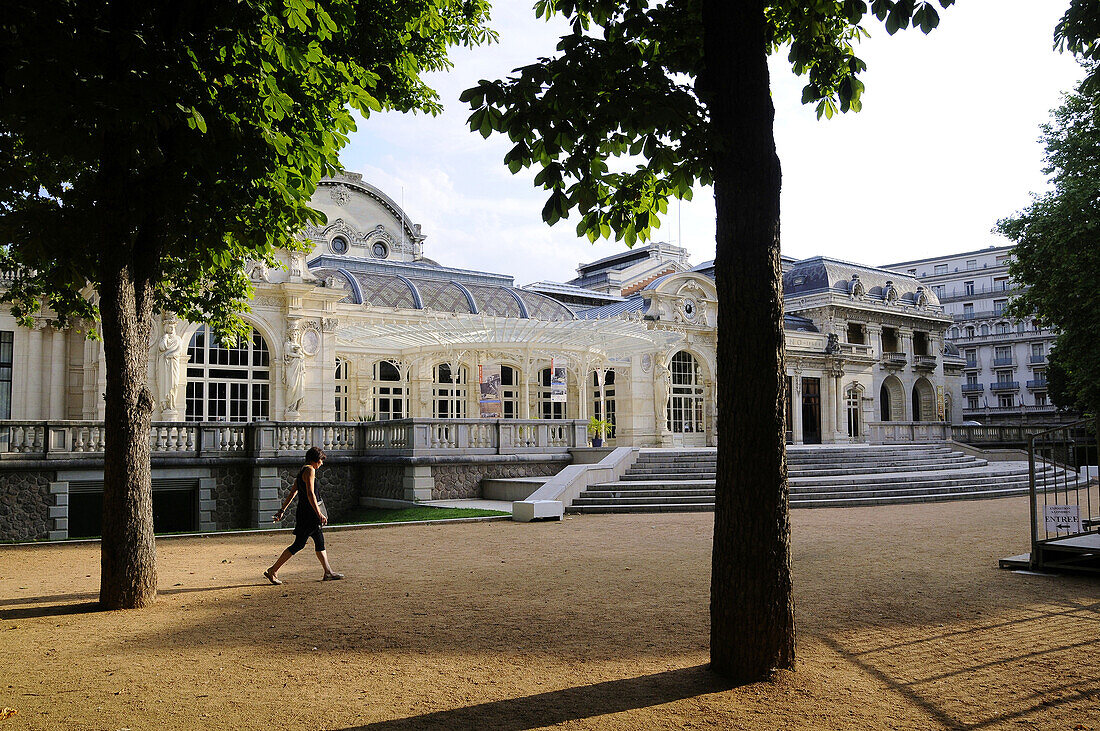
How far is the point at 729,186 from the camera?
5.33 m

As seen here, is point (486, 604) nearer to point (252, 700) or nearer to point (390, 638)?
point (390, 638)

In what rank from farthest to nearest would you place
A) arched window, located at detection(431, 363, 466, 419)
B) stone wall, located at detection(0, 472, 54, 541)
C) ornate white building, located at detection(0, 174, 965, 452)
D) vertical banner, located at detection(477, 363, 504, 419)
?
1. arched window, located at detection(431, 363, 466, 419)
2. ornate white building, located at detection(0, 174, 965, 452)
3. vertical banner, located at detection(477, 363, 504, 419)
4. stone wall, located at detection(0, 472, 54, 541)

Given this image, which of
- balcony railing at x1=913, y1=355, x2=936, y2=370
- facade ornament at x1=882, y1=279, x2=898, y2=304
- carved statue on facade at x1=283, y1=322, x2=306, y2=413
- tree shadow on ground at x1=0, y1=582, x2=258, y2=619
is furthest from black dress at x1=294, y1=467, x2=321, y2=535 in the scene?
balcony railing at x1=913, y1=355, x2=936, y2=370

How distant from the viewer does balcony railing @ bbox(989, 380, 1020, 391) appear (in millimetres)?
69787

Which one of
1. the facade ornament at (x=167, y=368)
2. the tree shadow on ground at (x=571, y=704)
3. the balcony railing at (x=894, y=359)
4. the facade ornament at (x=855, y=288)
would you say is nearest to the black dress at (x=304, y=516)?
the tree shadow on ground at (x=571, y=704)

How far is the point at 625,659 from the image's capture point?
A: 578 cm

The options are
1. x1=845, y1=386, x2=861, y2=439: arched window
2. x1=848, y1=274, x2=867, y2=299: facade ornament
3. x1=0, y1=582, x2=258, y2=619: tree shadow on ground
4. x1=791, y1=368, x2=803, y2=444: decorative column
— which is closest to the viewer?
x1=0, y1=582, x2=258, y2=619: tree shadow on ground

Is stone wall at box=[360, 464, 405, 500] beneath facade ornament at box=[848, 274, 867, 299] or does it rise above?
beneath

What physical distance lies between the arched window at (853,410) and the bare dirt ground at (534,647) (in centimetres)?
3714

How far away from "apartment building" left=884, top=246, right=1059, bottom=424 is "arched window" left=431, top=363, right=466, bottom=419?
5277cm

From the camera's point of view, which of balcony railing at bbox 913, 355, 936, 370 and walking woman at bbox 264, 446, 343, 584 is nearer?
walking woman at bbox 264, 446, 343, 584

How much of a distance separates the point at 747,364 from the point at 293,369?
75.3 ft

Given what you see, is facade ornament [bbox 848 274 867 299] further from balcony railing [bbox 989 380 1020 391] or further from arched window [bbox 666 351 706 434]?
balcony railing [bbox 989 380 1020 391]

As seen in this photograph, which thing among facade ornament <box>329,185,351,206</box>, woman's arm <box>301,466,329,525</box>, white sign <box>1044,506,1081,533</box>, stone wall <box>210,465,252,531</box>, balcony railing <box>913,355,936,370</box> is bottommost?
stone wall <box>210,465,252,531</box>
